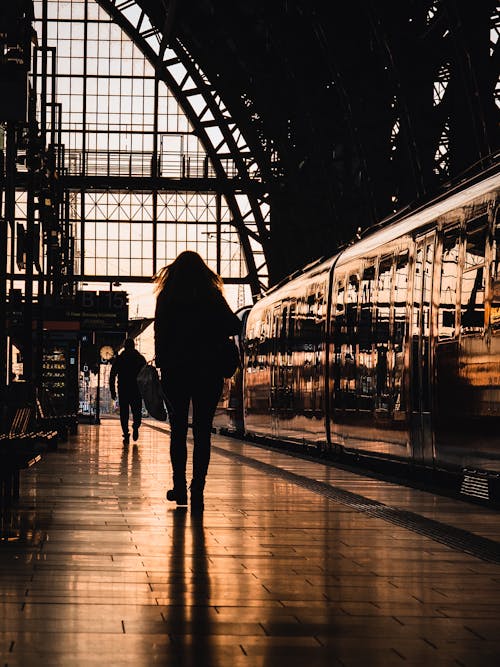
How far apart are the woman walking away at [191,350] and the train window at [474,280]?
2269 mm

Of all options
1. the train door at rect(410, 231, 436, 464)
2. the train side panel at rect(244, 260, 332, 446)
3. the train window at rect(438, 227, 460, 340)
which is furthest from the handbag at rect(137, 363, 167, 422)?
the train window at rect(438, 227, 460, 340)

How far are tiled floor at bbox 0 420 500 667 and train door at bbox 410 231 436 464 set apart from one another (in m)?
2.90

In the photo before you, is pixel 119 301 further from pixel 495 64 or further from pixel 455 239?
pixel 455 239

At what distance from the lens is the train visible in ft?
37.2

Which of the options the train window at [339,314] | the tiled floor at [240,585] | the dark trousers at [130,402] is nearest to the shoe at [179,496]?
the tiled floor at [240,585]

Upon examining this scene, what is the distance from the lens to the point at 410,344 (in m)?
14.2

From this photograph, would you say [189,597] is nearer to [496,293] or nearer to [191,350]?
[191,350]

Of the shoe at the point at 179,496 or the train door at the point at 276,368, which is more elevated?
the train door at the point at 276,368

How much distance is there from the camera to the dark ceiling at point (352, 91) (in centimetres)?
2366

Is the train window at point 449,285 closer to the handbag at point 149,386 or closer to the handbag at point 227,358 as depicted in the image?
the handbag at point 227,358

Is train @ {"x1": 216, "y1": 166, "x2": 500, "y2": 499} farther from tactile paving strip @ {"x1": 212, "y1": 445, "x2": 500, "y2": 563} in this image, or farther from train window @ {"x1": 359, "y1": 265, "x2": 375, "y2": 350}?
tactile paving strip @ {"x1": 212, "y1": 445, "x2": 500, "y2": 563}

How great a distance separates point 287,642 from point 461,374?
7.48 meters

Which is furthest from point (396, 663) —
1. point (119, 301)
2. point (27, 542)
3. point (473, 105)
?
point (119, 301)

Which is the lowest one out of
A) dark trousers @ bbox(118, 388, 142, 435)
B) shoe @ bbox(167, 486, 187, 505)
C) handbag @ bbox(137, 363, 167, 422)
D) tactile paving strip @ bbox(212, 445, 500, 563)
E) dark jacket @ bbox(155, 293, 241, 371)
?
tactile paving strip @ bbox(212, 445, 500, 563)
